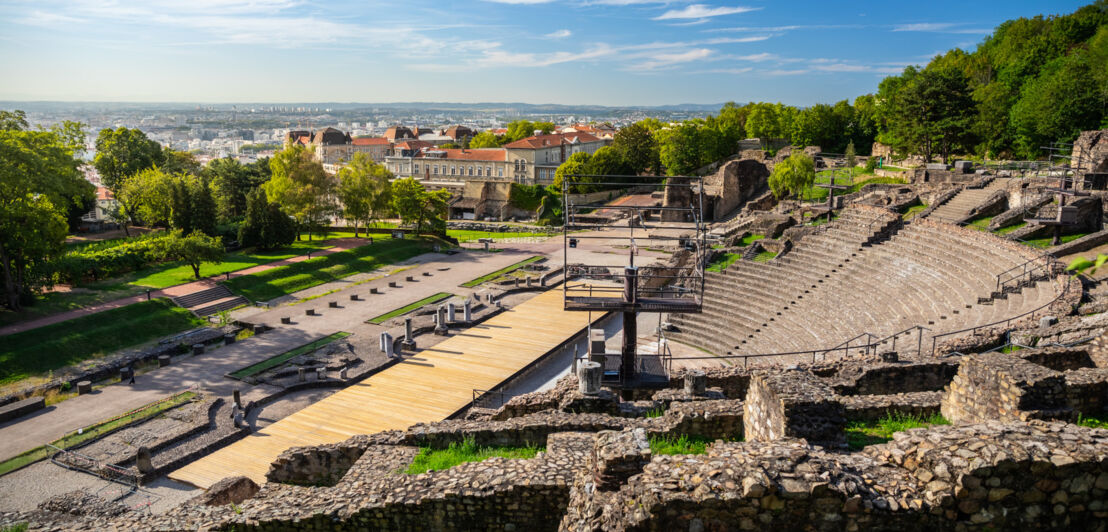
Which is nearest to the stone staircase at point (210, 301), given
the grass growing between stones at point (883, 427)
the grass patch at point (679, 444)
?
the grass patch at point (679, 444)

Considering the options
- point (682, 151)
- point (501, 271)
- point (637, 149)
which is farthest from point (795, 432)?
point (637, 149)

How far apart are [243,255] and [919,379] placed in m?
43.4

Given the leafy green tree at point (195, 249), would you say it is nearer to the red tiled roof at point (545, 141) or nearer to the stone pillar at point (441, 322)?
the stone pillar at point (441, 322)

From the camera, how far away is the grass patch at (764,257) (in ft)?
107

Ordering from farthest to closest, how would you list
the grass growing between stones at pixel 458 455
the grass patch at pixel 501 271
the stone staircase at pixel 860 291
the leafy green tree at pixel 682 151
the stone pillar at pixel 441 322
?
the leafy green tree at pixel 682 151
the grass patch at pixel 501 271
the stone pillar at pixel 441 322
the stone staircase at pixel 860 291
the grass growing between stones at pixel 458 455

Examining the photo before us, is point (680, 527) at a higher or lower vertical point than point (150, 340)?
higher

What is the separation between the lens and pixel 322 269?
43.3m

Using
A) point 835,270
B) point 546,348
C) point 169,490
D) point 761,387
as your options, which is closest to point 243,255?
point 546,348

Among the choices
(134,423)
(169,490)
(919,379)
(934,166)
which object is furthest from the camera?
(934,166)

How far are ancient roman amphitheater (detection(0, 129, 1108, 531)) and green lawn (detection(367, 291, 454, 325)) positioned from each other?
6.46 meters

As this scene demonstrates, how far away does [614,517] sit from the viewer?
23.4ft

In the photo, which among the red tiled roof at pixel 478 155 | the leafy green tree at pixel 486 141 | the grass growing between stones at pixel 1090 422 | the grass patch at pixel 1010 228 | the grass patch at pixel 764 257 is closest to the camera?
the grass growing between stones at pixel 1090 422

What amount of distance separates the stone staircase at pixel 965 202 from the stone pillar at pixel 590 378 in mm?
25437

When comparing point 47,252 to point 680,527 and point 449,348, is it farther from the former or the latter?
point 680,527
